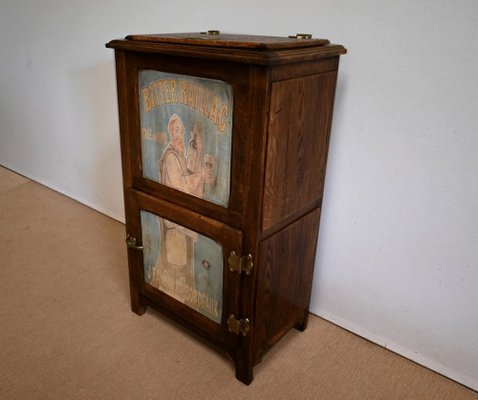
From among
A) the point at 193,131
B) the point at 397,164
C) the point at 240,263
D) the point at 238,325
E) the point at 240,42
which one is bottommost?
the point at 238,325

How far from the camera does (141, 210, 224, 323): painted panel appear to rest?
1.28 metres

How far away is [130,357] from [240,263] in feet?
1.81

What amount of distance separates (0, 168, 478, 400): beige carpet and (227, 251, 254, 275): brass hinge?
1.33ft

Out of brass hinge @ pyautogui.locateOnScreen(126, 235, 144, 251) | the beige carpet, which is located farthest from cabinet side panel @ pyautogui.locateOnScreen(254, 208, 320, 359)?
brass hinge @ pyautogui.locateOnScreen(126, 235, 144, 251)

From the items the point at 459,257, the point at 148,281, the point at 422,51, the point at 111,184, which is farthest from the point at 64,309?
the point at 422,51

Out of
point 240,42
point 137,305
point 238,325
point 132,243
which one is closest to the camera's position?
point 240,42

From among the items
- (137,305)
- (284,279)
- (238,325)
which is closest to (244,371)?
(238,325)

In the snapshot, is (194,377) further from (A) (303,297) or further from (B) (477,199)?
(B) (477,199)

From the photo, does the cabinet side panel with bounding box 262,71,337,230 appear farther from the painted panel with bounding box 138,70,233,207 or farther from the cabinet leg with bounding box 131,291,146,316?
the cabinet leg with bounding box 131,291,146,316

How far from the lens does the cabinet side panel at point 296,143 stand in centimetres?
105

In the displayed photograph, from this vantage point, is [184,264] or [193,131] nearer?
[193,131]

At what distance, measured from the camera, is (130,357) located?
4.58 feet

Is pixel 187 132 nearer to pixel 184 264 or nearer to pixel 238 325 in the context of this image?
pixel 184 264

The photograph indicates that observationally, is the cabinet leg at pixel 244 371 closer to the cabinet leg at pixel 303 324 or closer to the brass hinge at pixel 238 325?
the brass hinge at pixel 238 325
